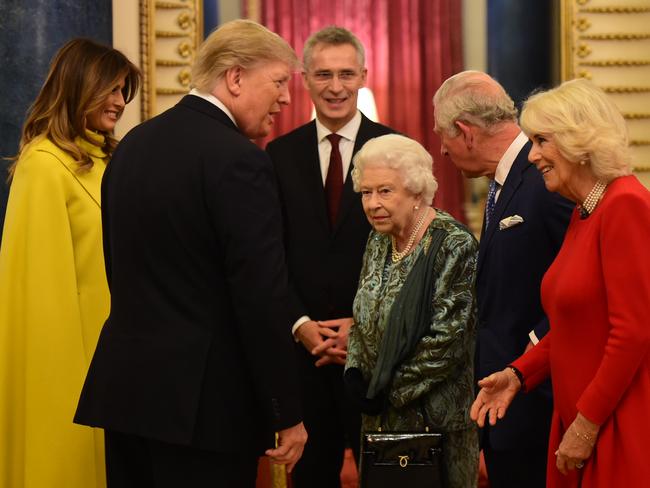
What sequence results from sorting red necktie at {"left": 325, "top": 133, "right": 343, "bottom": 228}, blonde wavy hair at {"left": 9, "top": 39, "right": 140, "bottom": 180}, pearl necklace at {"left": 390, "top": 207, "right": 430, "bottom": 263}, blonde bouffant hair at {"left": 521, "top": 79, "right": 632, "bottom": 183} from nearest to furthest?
blonde bouffant hair at {"left": 521, "top": 79, "right": 632, "bottom": 183}, pearl necklace at {"left": 390, "top": 207, "right": 430, "bottom": 263}, blonde wavy hair at {"left": 9, "top": 39, "right": 140, "bottom": 180}, red necktie at {"left": 325, "top": 133, "right": 343, "bottom": 228}

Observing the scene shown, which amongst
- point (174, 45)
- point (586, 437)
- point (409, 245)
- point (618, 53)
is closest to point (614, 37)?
point (618, 53)

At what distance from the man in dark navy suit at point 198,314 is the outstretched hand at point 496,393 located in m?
0.49

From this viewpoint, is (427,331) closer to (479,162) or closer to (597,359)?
(479,162)

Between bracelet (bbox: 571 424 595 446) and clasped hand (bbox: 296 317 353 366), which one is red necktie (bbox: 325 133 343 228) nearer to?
clasped hand (bbox: 296 317 353 366)

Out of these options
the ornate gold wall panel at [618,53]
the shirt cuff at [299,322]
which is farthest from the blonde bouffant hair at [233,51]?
the ornate gold wall panel at [618,53]

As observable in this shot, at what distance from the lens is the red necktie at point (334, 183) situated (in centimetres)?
360

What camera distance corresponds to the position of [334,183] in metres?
3.62

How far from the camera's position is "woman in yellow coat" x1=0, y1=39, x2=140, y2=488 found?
3.24 m

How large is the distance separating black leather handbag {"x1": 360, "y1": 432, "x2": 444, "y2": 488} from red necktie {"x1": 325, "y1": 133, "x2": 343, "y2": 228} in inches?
37.2

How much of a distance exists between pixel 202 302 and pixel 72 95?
1332mm

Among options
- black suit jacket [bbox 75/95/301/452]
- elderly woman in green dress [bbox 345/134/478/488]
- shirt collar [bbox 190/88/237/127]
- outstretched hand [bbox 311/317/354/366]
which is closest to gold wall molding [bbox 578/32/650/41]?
elderly woman in green dress [bbox 345/134/478/488]

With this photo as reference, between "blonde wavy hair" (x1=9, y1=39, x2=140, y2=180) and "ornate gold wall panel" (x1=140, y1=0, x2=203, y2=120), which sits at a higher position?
"ornate gold wall panel" (x1=140, y1=0, x2=203, y2=120)

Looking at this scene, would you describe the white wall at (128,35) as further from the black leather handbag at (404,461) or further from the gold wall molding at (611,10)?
the black leather handbag at (404,461)

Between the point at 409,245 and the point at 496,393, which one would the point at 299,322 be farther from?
the point at 496,393
